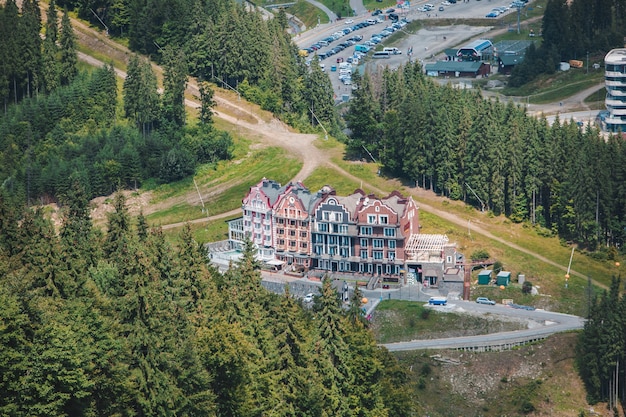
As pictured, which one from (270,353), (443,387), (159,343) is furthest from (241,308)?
(443,387)

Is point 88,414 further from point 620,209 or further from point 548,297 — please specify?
point 620,209

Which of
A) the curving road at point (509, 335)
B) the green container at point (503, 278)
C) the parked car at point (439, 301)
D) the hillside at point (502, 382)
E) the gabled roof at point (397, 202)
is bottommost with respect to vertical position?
the hillside at point (502, 382)

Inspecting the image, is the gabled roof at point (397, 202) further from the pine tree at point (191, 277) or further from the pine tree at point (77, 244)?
the pine tree at point (191, 277)

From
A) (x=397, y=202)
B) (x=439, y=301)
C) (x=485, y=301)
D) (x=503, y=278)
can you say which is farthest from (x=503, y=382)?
(x=397, y=202)

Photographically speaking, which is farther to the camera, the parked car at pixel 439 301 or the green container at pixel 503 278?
the green container at pixel 503 278

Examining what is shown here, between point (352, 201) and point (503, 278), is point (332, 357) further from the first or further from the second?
point (352, 201)

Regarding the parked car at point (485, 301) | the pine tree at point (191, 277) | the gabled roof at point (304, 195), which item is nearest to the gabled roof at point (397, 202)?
the gabled roof at point (304, 195)

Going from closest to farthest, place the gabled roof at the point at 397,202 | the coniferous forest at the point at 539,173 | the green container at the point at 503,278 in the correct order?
the green container at the point at 503,278 < the gabled roof at the point at 397,202 < the coniferous forest at the point at 539,173

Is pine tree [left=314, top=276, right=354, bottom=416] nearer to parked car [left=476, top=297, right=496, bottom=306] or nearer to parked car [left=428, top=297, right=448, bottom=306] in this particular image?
parked car [left=428, top=297, right=448, bottom=306]
